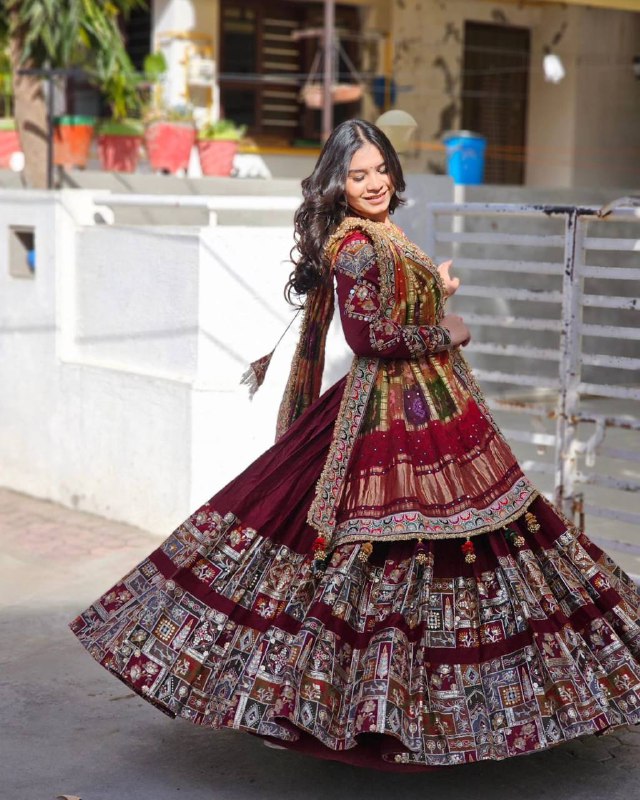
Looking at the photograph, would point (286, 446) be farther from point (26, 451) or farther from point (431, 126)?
point (431, 126)

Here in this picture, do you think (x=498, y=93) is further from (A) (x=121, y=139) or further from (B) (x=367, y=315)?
(B) (x=367, y=315)

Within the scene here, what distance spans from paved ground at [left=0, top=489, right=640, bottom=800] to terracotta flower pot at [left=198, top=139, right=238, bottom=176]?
6278 millimetres

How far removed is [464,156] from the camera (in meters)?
11.1

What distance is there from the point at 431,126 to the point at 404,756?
9417 millimetres

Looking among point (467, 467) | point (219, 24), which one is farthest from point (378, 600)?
point (219, 24)

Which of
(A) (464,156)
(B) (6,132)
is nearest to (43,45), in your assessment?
(B) (6,132)

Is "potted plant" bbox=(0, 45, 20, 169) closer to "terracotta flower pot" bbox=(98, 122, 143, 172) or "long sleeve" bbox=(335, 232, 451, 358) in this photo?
"terracotta flower pot" bbox=(98, 122, 143, 172)

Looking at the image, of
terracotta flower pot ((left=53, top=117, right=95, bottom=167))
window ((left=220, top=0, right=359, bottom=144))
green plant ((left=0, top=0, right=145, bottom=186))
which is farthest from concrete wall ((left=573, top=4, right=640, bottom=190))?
green plant ((left=0, top=0, right=145, bottom=186))

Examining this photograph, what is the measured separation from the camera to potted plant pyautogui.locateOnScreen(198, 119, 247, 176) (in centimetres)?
1085

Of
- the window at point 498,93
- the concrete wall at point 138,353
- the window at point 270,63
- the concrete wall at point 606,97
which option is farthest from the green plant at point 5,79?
the concrete wall at point 606,97

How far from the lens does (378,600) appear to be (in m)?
3.77

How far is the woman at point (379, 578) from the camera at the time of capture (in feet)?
11.9

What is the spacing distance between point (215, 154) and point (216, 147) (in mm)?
57

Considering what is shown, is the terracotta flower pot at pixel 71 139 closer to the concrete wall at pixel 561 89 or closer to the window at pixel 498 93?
the concrete wall at pixel 561 89
